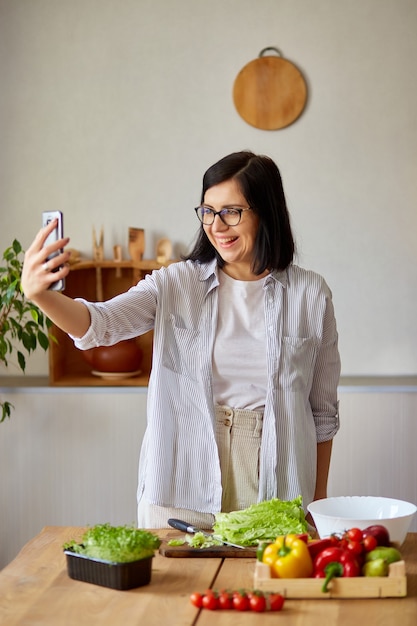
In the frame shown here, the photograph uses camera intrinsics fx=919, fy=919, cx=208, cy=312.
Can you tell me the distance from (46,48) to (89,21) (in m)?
0.24

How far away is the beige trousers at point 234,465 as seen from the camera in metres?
2.54

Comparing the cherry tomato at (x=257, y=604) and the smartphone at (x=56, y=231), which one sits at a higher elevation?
the smartphone at (x=56, y=231)

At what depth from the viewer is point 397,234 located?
438cm

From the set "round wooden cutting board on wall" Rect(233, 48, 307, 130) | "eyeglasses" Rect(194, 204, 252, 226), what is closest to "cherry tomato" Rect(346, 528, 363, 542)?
"eyeglasses" Rect(194, 204, 252, 226)

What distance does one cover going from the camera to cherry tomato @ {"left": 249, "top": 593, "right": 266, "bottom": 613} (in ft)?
5.98

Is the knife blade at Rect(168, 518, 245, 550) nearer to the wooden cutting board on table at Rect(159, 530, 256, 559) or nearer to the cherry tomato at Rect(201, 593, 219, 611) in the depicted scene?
the wooden cutting board on table at Rect(159, 530, 256, 559)

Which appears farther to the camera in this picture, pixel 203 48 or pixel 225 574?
pixel 203 48

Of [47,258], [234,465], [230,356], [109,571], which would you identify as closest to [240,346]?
[230,356]

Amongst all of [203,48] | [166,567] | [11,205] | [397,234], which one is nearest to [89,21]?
[203,48]

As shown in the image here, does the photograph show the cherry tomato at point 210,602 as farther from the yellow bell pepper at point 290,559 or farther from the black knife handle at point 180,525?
the black knife handle at point 180,525

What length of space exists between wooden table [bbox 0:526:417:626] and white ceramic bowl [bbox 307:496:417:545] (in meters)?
0.10

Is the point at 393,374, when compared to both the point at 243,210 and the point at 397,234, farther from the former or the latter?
the point at 243,210

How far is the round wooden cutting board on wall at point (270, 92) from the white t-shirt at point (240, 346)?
1.87 m

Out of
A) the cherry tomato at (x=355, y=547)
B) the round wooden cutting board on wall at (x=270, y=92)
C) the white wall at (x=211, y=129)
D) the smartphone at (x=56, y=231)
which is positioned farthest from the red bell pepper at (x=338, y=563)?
the round wooden cutting board on wall at (x=270, y=92)
